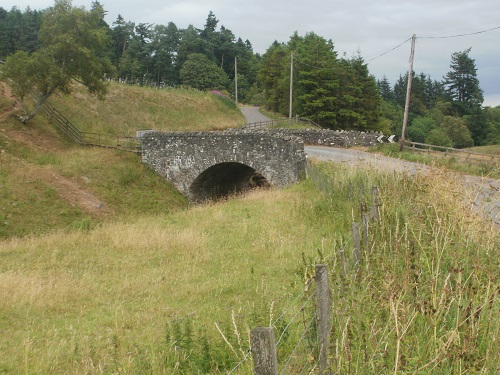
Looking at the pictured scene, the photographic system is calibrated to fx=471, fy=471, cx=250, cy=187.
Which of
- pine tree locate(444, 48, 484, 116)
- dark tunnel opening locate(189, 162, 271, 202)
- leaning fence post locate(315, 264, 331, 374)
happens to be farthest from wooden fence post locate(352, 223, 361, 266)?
pine tree locate(444, 48, 484, 116)

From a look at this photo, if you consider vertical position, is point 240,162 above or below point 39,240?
above

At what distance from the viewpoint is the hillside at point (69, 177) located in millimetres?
18781

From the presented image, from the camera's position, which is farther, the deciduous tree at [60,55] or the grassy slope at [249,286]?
the deciduous tree at [60,55]

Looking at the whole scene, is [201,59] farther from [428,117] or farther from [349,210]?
[349,210]

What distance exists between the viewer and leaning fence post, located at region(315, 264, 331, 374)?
3.64 metres

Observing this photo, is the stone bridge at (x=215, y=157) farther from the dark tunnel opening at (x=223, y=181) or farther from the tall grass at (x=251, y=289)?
the tall grass at (x=251, y=289)

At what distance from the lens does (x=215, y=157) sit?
23656mm

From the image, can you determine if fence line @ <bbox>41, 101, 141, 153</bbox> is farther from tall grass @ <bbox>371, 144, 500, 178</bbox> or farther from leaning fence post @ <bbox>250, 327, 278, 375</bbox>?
leaning fence post @ <bbox>250, 327, 278, 375</bbox>

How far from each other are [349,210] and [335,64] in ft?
124

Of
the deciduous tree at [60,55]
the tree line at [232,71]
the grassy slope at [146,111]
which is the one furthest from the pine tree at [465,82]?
the deciduous tree at [60,55]

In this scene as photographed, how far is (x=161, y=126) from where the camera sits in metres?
37.8

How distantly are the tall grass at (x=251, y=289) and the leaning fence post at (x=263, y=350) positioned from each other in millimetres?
823

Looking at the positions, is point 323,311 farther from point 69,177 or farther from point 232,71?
point 232,71

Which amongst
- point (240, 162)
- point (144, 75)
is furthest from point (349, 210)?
point (144, 75)
